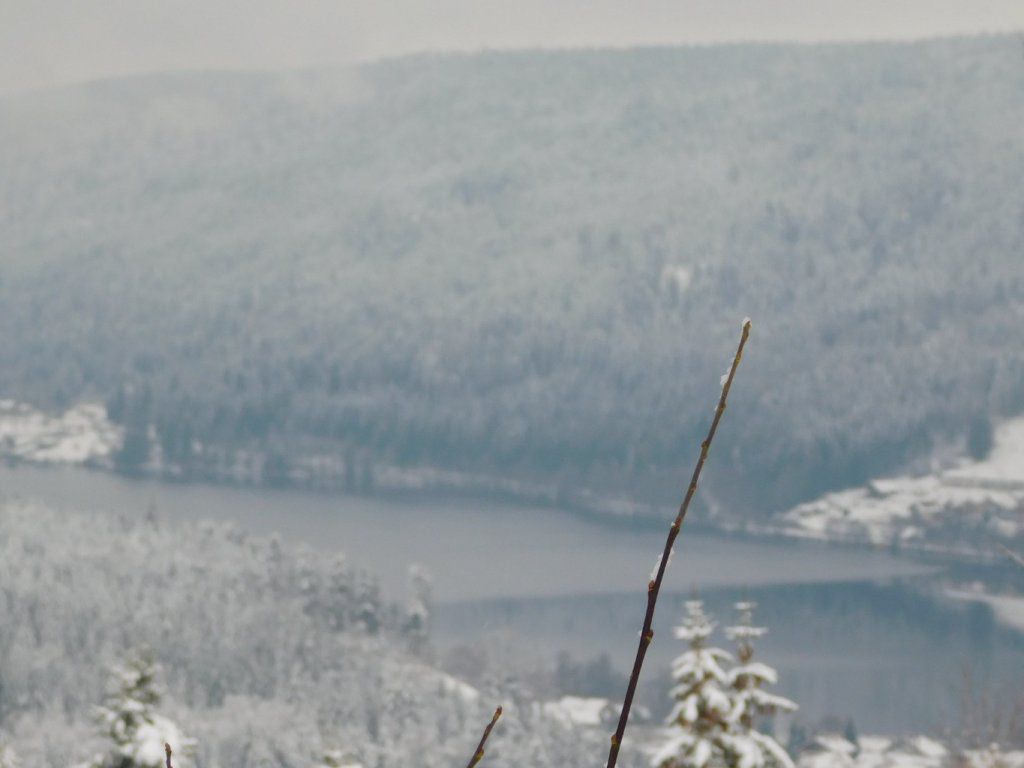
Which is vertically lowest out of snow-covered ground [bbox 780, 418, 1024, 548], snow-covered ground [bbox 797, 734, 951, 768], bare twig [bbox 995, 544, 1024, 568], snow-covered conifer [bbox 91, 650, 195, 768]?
snow-covered ground [bbox 797, 734, 951, 768]

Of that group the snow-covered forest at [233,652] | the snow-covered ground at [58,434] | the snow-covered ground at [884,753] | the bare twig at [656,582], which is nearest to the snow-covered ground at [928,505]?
the snow-covered forest at [233,652]

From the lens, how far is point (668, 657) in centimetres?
7175

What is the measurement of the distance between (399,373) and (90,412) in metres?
40.5

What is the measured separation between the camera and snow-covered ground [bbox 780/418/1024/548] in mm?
115062

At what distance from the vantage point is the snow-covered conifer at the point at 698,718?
Answer: 8664mm

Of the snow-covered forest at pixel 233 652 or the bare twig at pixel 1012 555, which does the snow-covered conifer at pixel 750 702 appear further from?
the snow-covered forest at pixel 233 652

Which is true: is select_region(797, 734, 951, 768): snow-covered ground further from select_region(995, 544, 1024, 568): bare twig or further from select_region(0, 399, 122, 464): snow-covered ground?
select_region(0, 399, 122, 464): snow-covered ground

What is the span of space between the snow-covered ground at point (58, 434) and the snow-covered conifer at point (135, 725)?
464 ft

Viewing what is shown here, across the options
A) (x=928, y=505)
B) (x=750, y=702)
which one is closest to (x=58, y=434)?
(x=928, y=505)

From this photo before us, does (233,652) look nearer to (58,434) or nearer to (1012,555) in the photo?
(1012,555)

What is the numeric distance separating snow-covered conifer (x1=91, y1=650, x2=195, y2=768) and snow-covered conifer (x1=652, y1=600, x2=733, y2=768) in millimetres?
2886

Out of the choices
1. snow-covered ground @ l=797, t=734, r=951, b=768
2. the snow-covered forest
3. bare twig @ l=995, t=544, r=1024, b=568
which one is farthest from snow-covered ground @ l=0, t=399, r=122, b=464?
bare twig @ l=995, t=544, r=1024, b=568

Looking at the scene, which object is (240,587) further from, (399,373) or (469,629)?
(399,373)

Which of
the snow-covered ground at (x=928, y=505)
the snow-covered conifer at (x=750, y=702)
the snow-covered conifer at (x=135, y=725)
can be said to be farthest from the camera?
the snow-covered ground at (x=928, y=505)
